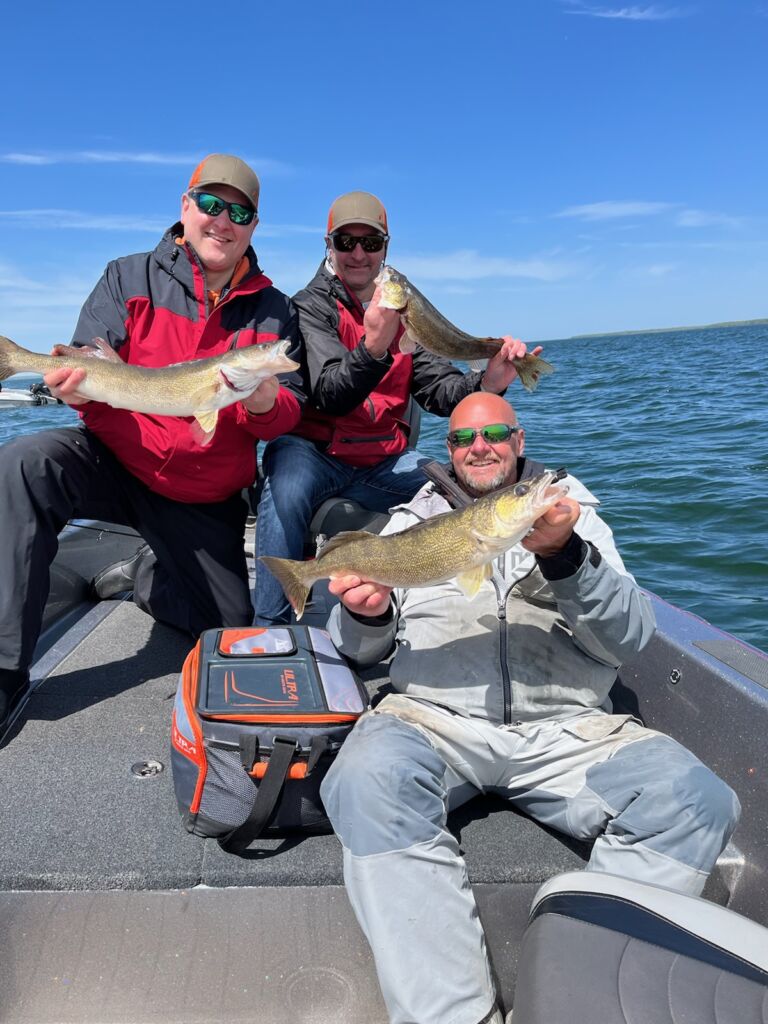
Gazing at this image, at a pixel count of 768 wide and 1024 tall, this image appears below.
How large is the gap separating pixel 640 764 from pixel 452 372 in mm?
3197

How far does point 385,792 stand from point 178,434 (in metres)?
2.54

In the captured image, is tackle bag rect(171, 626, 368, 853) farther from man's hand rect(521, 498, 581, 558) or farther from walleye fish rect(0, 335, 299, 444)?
walleye fish rect(0, 335, 299, 444)

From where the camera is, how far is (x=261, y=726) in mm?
3164

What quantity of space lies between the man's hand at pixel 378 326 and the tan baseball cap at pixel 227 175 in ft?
2.84

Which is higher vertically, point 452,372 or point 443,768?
point 452,372

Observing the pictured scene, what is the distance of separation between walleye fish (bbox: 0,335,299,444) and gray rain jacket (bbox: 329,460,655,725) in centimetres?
133

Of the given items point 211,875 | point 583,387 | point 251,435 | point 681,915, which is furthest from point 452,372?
point 583,387

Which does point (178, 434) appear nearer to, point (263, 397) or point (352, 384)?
point (263, 397)

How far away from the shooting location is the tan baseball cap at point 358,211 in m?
5.00

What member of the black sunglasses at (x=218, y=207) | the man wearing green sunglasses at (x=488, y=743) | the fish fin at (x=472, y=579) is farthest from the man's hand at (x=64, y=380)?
the fish fin at (x=472, y=579)

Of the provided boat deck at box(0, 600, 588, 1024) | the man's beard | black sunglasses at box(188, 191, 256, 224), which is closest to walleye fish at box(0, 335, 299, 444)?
black sunglasses at box(188, 191, 256, 224)

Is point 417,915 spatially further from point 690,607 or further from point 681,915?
point 690,607

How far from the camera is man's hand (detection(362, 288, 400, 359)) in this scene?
451 cm

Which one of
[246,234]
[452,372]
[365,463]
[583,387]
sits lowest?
[583,387]
